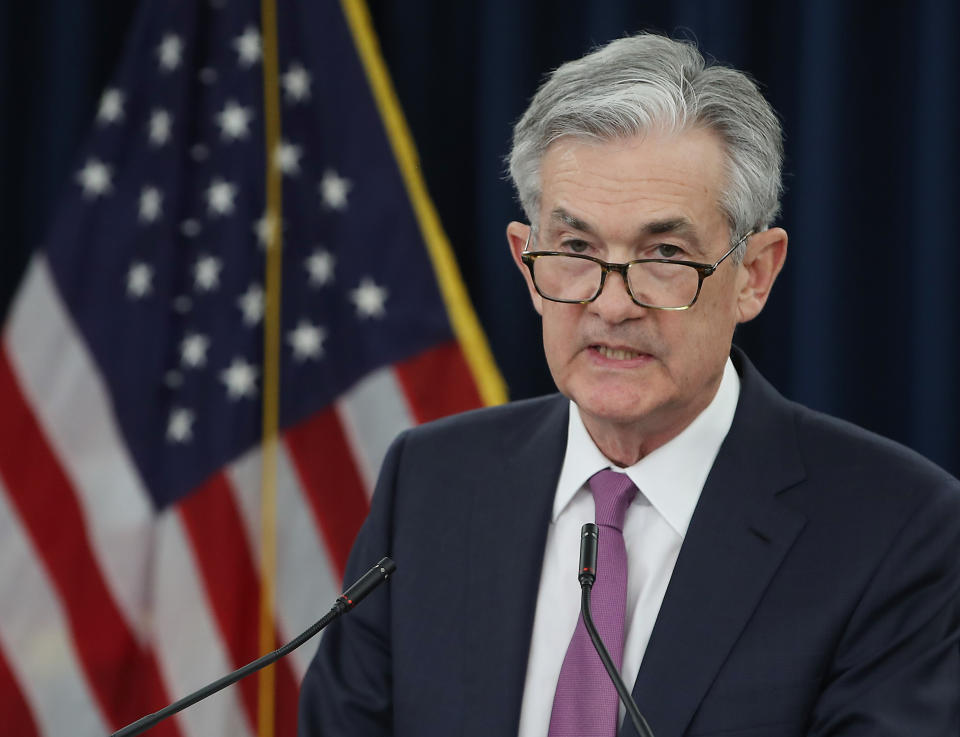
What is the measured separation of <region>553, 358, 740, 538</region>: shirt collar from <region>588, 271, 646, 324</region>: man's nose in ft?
0.74

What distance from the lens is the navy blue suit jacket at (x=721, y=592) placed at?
4.60 feet

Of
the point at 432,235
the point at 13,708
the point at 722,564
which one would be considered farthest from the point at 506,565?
the point at 13,708

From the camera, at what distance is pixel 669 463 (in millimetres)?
1596

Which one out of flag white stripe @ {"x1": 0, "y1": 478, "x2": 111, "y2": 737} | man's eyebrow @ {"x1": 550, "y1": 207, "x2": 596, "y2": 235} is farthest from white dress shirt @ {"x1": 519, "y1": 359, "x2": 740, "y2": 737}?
flag white stripe @ {"x1": 0, "y1": 478, "x2": 111, "y2": 737}

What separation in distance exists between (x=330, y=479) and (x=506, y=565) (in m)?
1.04

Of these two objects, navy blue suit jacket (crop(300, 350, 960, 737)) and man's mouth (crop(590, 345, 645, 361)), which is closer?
navy blue suit jacket (crop(300, 350, 960, 737))

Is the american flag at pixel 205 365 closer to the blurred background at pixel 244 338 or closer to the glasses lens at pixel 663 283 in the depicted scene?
the blurred background at pixel 244 338

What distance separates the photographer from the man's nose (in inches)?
58.2

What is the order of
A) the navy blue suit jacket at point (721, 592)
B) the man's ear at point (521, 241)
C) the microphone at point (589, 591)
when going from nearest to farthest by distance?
the microphone at point (589, 591) < the navy blue suit jacket at point (721, 592) < the man's ear at point (521, 241)

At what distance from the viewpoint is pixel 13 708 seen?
2537mm

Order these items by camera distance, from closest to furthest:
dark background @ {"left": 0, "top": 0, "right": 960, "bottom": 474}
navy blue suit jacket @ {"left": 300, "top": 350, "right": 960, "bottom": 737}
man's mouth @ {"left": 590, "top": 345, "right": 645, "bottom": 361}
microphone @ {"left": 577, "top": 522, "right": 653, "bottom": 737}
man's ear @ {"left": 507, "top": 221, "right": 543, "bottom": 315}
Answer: microphone @ {"left": 577, "top": 522, "right": 653, "bottom": 737}, navy blue suit jacket @ {"left": 300, "top": 350, "right": 960, "bottom": 737}, man's mouth @ {"left": 590, "top": 345, "right": 645, "bottom": 361}, man's ear @ {"left": 507, "top": 221, "right": 543, "bottom": 315}, dark background @ {"left": 0, "top": 0, "right": 960, "bottom": 474}

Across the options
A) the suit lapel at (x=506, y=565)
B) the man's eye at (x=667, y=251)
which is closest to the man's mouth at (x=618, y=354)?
the man's eye at (x=667, y=251)

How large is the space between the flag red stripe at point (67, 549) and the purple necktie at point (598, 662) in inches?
52.6

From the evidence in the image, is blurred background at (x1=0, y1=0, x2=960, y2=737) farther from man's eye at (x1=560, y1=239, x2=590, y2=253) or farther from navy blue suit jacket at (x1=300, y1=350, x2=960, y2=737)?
man's eye at (x1=560, y1=239, x2=590, y2=253)
